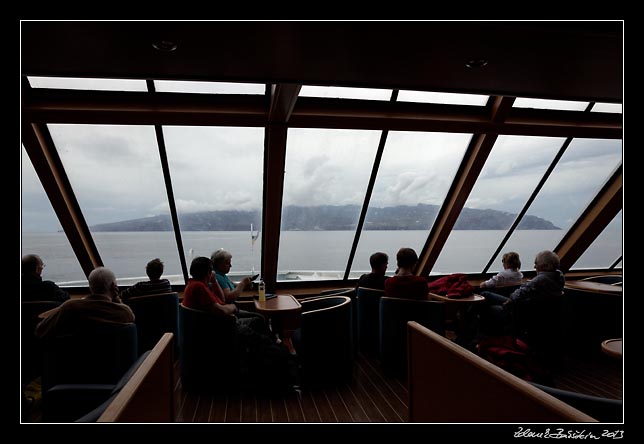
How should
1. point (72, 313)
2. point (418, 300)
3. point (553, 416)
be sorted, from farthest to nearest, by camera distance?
point (418, 300) → point (72, 313) → point (553, 416)

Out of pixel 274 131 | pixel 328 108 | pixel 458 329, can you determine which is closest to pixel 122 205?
pixel 274 131

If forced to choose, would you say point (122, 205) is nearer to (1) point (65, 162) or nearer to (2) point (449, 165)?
(1) point (65, 162)

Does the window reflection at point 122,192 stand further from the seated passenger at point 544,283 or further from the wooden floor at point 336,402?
the seated passenger at point 544,283

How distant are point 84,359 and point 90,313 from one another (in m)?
0.29

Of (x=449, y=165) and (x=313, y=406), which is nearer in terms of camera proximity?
(x=313, y=406)

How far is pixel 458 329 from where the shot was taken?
201 inches

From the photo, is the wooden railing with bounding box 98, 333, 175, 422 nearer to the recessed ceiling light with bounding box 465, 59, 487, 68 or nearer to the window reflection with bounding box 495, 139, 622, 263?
the recessed ceiling light with bounding box 465, 59, 487, 68

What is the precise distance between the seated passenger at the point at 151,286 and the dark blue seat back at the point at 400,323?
2.23m

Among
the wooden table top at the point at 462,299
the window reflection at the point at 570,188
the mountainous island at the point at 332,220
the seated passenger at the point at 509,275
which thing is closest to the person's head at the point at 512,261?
the seated passenger at the point at 509,275

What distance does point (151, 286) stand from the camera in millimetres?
3805

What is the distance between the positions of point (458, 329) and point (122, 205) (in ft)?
15.6

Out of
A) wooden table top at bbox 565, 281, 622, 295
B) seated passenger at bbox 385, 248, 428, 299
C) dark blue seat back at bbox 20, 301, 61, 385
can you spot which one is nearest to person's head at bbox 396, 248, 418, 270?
seated passenger at bbox 385, 248, 428, 299

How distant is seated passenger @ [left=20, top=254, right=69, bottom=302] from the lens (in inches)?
136

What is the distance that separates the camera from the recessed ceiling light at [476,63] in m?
2.62
